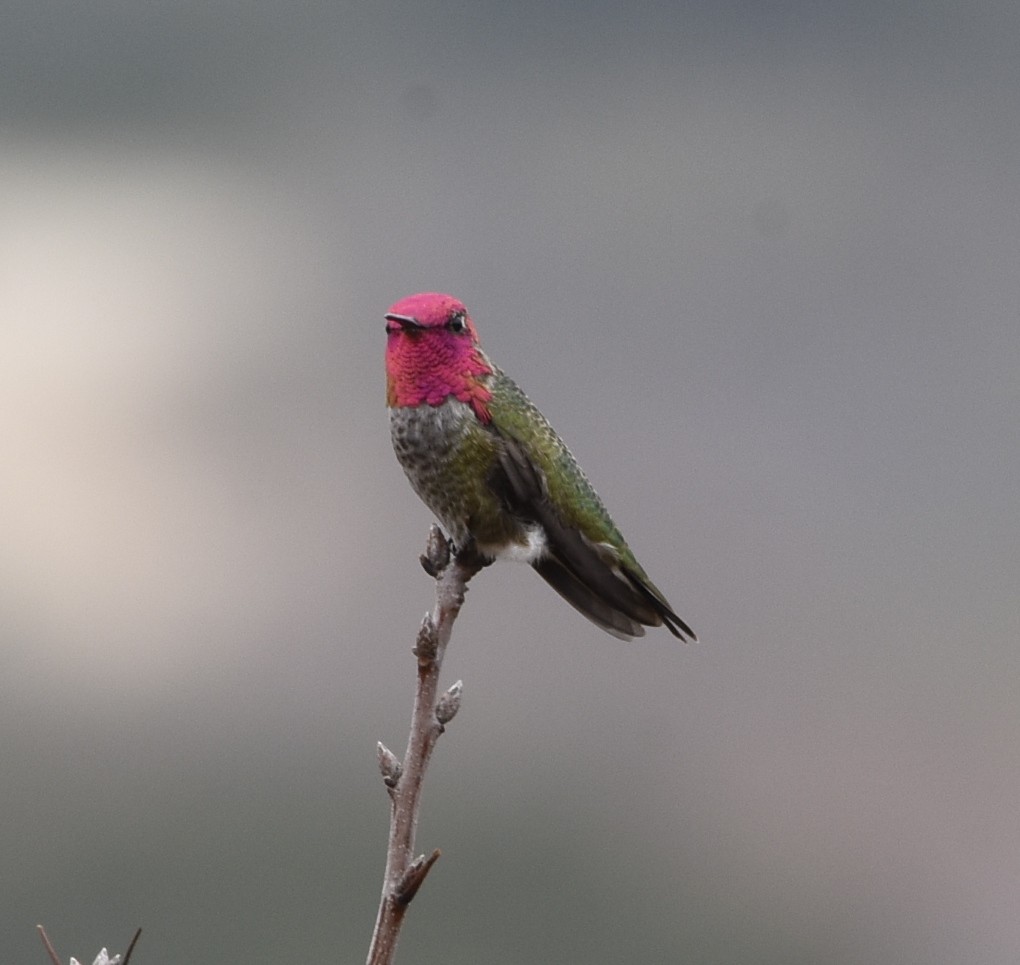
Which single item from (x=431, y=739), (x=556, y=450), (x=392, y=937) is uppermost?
(x=556, y=450)

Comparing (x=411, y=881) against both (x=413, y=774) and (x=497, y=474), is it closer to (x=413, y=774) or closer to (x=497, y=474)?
(x=413, y=774)

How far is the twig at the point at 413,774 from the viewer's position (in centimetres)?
135

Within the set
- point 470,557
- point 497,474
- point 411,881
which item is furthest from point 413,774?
point 497,474

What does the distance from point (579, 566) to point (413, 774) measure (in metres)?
0.77

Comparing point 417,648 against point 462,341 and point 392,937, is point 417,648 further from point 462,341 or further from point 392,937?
point 462,341

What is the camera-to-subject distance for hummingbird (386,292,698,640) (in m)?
1.97

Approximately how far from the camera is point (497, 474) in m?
2.09

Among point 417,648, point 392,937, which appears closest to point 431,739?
point 417,648

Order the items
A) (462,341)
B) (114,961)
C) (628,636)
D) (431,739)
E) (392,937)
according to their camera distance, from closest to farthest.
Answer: (114,961), (392,937), (431,739), (462,341), (628,636)

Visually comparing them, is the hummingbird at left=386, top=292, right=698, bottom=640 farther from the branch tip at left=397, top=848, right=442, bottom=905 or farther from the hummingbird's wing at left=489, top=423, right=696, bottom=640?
the branch tip at left=397, top=848, right=442, bottom=905

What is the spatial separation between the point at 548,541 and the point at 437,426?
0.31m

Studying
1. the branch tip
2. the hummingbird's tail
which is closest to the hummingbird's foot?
the hummingbird's tail

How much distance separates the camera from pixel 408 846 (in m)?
1.41

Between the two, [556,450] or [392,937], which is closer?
[392,937]
